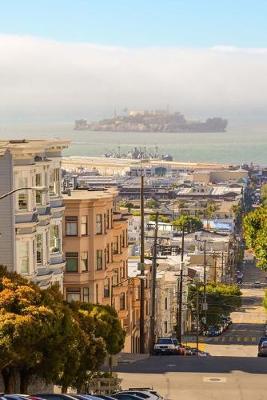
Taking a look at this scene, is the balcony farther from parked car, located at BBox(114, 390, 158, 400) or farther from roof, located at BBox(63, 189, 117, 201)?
parked car, located at BBox(114, 390, 158, 400)

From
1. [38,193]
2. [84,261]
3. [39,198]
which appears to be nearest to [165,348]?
[84,261]

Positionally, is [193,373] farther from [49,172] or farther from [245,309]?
[245,309]

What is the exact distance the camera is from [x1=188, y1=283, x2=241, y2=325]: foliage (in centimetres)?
10768

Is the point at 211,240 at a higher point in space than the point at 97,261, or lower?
lower

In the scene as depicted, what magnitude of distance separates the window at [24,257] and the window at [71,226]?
11144mm

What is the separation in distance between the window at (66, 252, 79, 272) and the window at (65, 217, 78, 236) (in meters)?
0.93

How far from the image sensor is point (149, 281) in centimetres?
8494

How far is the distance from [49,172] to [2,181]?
18.3 feet

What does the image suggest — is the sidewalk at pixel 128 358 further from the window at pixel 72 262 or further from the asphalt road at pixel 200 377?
the window at pixel 72 262

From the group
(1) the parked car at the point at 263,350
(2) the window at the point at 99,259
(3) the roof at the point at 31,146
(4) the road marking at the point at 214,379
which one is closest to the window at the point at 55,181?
(3) the roof at the point at 31,146

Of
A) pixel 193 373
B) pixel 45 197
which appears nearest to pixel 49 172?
pixel 45 197

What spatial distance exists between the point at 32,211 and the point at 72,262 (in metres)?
11.2

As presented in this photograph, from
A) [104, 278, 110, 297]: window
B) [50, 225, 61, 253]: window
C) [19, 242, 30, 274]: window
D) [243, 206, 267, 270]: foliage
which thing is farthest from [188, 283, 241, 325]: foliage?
[19, 242, 30, 274]: window

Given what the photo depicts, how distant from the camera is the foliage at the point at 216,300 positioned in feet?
353
